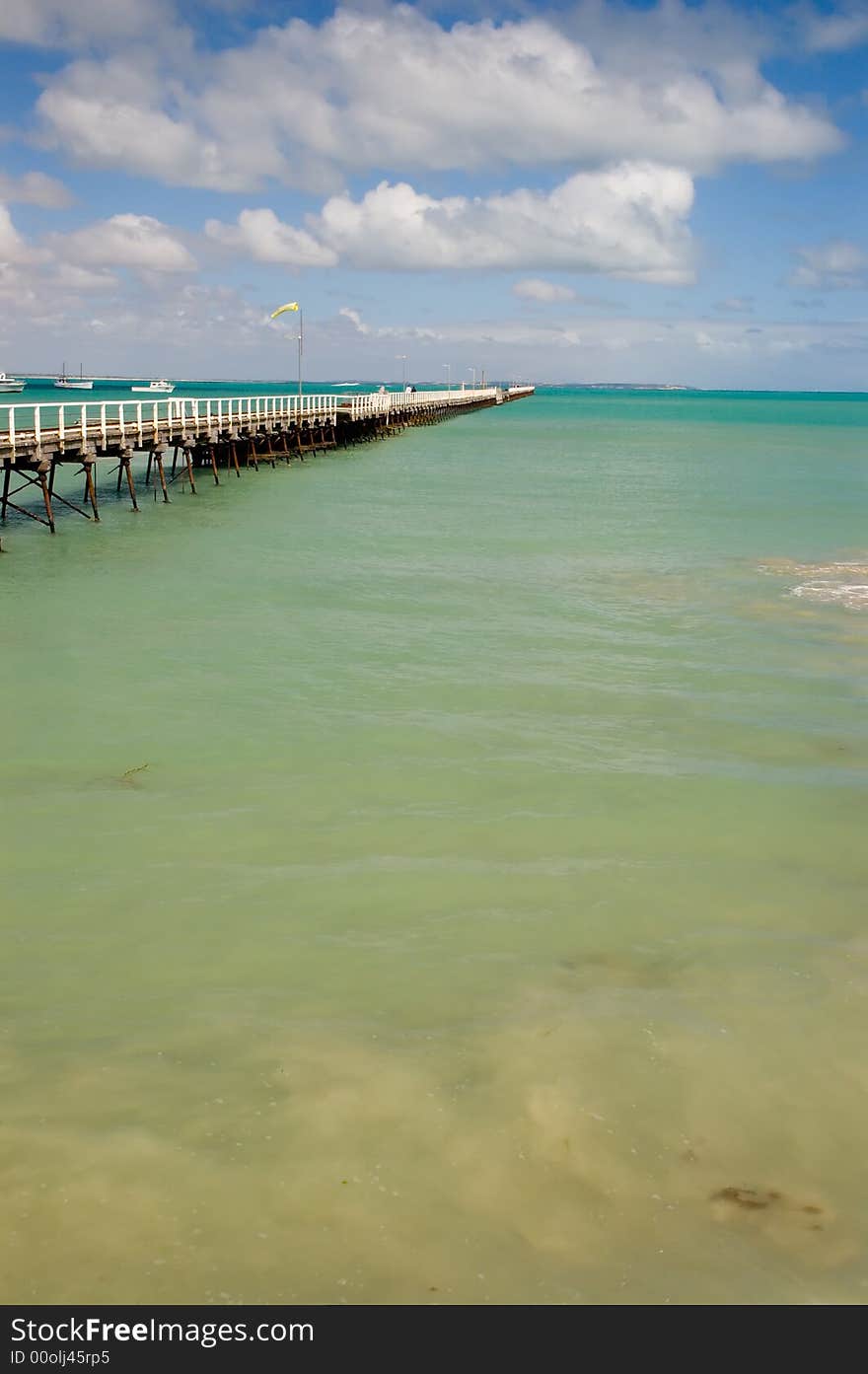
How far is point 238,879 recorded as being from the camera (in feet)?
25.4

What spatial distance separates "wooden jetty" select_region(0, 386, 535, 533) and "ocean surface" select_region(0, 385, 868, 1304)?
1082 centimetres

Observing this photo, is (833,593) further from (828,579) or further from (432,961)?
(432,961)

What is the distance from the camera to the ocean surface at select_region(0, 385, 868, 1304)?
4.50 metres

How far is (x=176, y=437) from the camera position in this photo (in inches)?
1373

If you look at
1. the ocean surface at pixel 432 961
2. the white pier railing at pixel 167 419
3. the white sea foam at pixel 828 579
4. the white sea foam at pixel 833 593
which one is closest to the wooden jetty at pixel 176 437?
the white pier railing at pixel 167 419

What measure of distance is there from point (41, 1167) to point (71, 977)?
174 centimetres

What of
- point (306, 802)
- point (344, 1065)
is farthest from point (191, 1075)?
point (306, 802)

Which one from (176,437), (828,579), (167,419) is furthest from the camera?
(167,419)

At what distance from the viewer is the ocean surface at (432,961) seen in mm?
4496

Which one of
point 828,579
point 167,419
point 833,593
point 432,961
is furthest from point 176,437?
point 432,961

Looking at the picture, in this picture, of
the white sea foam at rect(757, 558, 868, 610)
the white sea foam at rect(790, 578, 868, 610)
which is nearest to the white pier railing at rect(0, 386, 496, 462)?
the white sea foam at rect(790, 578, 868, 610)

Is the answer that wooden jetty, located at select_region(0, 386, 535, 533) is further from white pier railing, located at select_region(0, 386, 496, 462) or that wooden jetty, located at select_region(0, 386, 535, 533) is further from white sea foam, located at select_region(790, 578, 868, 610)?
white sea foam, located at select_region(790, 578, 868, 610)

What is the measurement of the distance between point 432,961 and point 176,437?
30.9m
